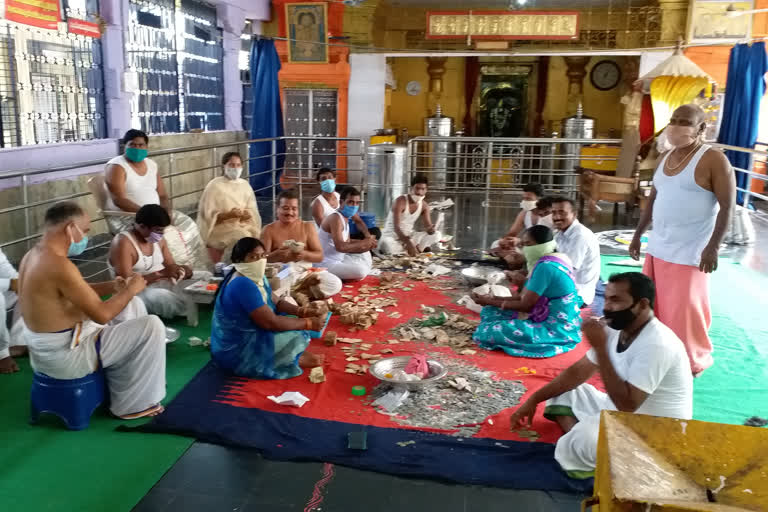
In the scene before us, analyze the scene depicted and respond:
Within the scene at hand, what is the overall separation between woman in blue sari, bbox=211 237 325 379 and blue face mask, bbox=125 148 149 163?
2.14 metres

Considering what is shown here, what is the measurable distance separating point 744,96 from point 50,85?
10.1 meters

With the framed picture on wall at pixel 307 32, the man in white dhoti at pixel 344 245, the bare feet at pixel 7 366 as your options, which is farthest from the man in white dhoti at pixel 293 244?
the framed picture on wall at pixel 307 32

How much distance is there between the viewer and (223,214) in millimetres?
6266

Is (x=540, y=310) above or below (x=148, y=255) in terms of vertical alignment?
below

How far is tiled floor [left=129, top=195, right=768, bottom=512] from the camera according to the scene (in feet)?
8.93

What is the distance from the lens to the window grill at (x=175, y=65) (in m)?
9.35

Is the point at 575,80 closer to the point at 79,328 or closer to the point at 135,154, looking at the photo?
the point at 135,154

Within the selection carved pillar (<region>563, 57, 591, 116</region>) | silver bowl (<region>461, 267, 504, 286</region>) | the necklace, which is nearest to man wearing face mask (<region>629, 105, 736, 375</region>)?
the necklace

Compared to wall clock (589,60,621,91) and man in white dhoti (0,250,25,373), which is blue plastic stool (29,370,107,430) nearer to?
man in white dhoti (0,250,25,373)

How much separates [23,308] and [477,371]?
2.69m

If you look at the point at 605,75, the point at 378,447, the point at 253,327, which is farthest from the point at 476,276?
the point at 605,75

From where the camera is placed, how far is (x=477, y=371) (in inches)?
164

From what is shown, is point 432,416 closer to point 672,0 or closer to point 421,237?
point 421,237

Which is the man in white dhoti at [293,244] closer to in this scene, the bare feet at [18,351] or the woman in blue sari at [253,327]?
the woman in blue sari at [253,327]
